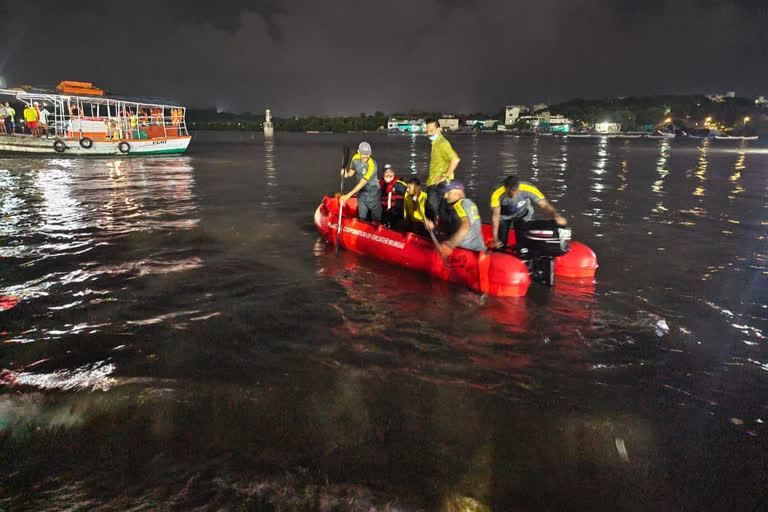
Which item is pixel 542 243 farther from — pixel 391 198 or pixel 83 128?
pixel 83 128

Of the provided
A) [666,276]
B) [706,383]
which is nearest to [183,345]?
[706,383]

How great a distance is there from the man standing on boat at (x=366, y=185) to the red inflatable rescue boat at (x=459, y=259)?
0.48 m

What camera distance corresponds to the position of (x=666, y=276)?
8.45m

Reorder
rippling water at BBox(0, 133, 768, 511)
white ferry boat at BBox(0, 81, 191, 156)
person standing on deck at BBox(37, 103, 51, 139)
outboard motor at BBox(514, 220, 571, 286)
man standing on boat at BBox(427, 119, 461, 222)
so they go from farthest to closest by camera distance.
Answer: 1. person standing on deck at BBox(37, 103, 51, 139)
2. white ferry boat at BBox(0, 81, 191, 156)
3. man standing on boat at BBox(427, 119, 461, 222)
4. outboard motor at BBox(514, 220, 571, 286)
5. rippling water at BBox(0, 133, 768, 511)

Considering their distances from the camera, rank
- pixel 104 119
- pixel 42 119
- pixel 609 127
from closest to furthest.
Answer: pixel 42 119, pixel 104 119, pixel 609 127

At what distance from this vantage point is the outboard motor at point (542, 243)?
678cm

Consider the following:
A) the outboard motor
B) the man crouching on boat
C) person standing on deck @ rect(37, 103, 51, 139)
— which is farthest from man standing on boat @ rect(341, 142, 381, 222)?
person standing on deck @ rect(37, 103, 51, 139)

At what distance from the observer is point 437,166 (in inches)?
343

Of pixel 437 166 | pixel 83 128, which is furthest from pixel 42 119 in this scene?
pixel 437 166

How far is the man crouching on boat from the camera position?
6980mm

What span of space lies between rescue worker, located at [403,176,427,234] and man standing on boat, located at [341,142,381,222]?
0.81m

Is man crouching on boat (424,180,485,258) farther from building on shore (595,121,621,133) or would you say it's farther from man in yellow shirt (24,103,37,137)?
building on shore (595,121,621,133)

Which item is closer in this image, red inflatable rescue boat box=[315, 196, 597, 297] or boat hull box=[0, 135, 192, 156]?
red inflatable rescue boat box=[315, 196, 597, 297]

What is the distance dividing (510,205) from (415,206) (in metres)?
1.93
